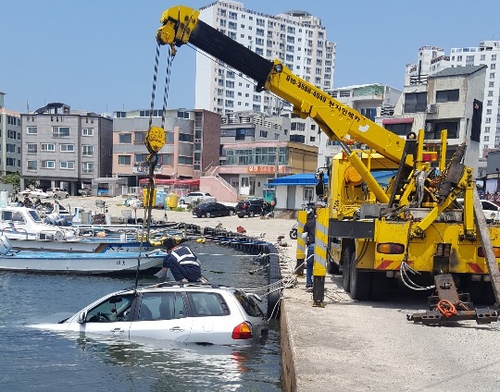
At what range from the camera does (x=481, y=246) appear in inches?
397

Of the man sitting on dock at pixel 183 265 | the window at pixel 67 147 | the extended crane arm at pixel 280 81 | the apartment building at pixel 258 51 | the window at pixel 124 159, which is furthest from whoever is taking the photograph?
the apartment building at pixel 258 51

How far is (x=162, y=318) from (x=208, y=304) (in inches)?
33.7

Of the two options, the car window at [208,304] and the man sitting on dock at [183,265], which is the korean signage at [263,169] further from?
the car window at [208,304]

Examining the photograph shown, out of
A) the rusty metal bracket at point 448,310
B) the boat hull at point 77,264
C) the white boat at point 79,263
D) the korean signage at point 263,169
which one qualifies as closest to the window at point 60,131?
the korean signage at point 263,169

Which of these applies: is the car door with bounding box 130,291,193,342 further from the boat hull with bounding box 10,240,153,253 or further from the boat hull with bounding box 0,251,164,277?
the boat hull with bounding box 10,240,153,253

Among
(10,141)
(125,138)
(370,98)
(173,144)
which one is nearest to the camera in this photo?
(370,98)

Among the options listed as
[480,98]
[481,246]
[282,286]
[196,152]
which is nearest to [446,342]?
[481,246]

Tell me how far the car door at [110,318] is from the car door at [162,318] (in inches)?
8.3

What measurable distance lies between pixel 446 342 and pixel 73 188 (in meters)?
84.8

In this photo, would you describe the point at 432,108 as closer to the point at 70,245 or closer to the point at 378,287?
the point at 70,245

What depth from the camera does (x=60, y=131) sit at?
86125 millimetres

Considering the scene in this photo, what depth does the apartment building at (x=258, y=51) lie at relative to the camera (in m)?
134

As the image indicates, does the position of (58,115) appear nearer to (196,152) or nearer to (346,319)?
(196,152)

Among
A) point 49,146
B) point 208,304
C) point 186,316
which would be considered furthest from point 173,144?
point 208,304
